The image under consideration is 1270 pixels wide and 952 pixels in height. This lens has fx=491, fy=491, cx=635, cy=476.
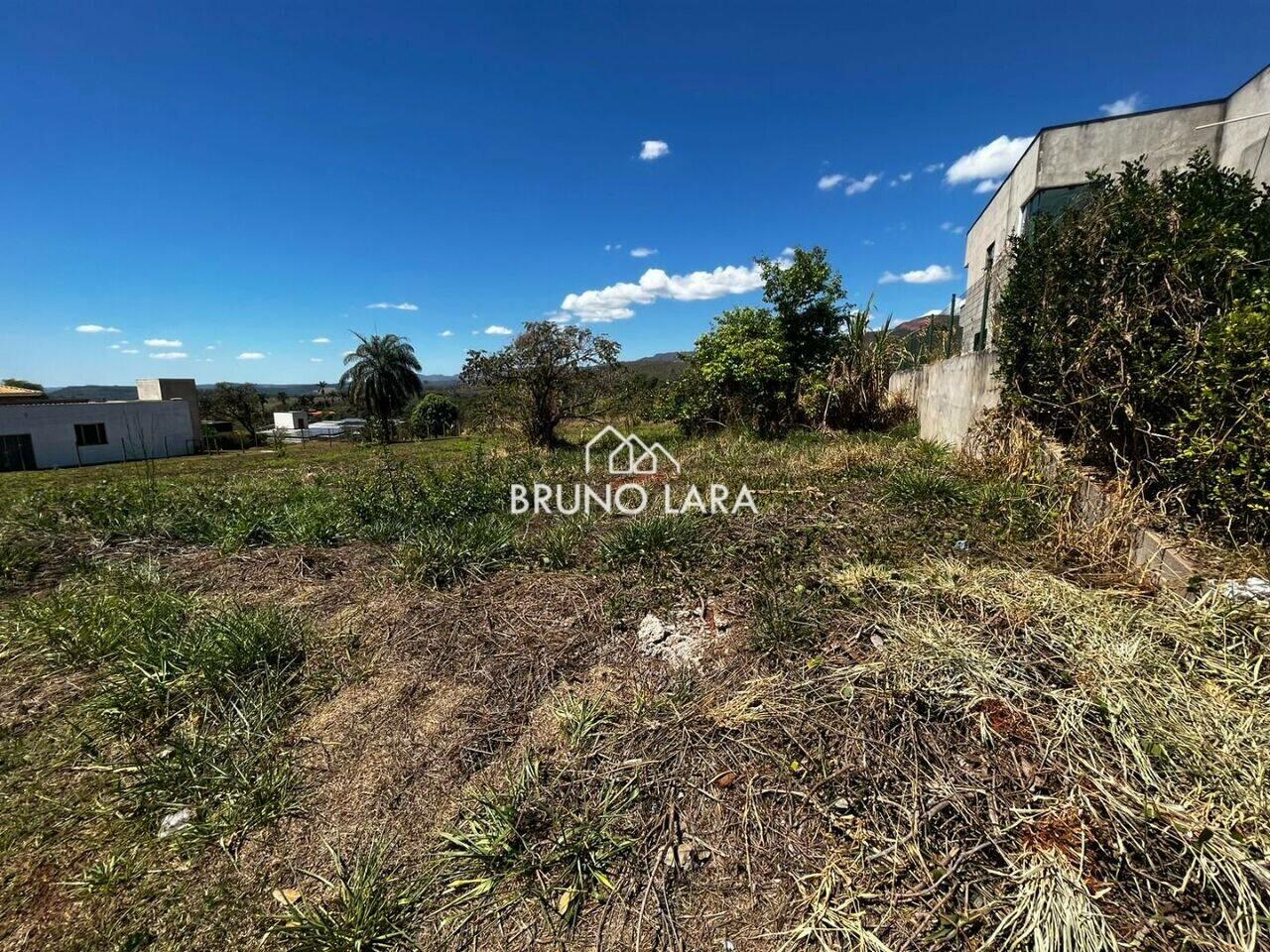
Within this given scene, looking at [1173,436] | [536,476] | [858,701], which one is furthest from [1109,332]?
[536,476]

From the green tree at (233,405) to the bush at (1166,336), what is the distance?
4675 cm

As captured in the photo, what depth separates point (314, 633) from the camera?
284 cm

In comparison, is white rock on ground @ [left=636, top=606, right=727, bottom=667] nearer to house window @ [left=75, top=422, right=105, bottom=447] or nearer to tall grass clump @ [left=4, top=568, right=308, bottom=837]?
tall grass clump @ [left=4, top=568, right=308, bottom=837]

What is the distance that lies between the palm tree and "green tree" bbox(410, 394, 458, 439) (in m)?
1.57

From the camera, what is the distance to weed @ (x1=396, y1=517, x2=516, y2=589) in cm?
337

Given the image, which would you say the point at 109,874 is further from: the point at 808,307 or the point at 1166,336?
the point at 808,307

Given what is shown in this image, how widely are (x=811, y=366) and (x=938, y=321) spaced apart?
3537 mm

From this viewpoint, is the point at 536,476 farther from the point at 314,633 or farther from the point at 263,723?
the point at 263,723

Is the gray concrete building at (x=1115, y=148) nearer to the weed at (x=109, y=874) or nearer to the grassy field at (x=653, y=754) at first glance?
the grassy field at (x=653, y=754)

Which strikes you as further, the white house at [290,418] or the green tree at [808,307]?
the white house at [290,418]

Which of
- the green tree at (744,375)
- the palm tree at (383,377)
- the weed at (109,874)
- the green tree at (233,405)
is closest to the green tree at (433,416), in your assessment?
the palm tree at (383,377)

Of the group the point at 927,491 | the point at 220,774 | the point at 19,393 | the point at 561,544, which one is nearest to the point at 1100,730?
the point at 927,491

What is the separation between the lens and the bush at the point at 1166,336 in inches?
102

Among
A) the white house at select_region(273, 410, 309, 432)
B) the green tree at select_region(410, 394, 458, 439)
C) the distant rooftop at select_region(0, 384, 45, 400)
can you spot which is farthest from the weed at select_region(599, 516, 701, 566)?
the white house at select_region(273, 410, 309, 432)
